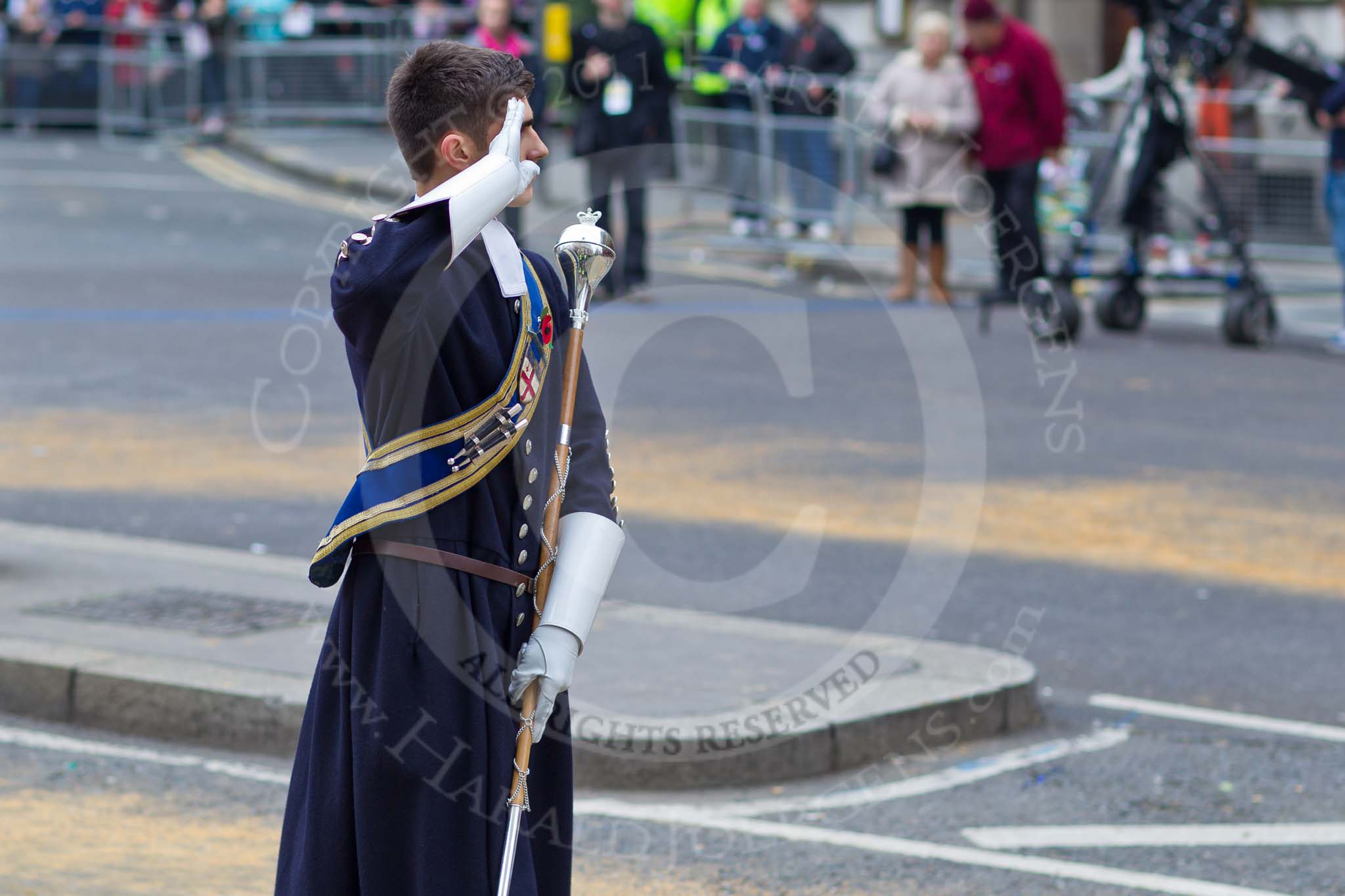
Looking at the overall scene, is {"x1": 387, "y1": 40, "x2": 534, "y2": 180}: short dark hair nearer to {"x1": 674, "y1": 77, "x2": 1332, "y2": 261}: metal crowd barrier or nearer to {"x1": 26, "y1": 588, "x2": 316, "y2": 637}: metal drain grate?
{"x1": 26, "y1": 588, "x2": 316, "y2": 637}: metal drain grate

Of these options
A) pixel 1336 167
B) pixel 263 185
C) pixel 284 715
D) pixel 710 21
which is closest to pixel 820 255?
pixel 710 21

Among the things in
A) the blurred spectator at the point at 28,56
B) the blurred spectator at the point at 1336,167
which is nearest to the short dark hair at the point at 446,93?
the blurred spectator at the point at 1336,167

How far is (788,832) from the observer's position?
4.96 metres

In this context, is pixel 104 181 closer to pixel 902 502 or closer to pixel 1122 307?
pixel 1122 307

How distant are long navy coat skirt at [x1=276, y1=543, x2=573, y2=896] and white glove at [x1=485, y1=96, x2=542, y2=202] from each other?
572mm

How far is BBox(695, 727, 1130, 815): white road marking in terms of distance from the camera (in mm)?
5164

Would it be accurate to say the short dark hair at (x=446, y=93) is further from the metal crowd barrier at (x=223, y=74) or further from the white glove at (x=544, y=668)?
the metal crowd barrier at (x=223, y=74)

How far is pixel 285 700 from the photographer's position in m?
5.42

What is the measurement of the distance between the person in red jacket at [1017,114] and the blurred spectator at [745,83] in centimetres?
399

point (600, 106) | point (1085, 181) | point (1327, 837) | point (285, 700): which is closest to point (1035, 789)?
point (1327, 837)

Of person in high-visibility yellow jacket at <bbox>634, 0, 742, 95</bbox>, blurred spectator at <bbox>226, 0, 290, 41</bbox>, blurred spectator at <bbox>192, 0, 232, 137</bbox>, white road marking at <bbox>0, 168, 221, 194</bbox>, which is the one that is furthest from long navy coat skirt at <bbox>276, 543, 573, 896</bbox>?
blurred spectator at <bbox>226, 0, 290, 41</bbox>

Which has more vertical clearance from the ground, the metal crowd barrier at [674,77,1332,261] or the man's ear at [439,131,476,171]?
the man's ear at [439,131,476,171]

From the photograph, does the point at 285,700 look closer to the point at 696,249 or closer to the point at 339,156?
the point at 696,249

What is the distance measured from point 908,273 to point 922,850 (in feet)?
33.2
